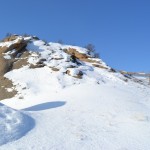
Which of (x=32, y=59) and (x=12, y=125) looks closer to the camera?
(x=12, y=125)

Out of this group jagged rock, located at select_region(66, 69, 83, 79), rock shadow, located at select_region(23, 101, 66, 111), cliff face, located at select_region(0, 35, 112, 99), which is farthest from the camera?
cliff face, located at select_region(0, 35, 112, 99)

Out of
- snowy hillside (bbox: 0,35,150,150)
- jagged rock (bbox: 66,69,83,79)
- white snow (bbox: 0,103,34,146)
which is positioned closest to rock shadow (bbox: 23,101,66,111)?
snowy hillside (bbox: 0,35,150,150)

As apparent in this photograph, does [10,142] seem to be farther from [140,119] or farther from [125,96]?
[125,96]

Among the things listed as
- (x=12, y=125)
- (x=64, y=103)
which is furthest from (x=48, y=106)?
(x=12, y=125)

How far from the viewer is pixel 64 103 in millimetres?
17094

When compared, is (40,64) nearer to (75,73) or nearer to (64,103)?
(75,73)

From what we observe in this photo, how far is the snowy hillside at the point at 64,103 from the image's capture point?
33.6 feet

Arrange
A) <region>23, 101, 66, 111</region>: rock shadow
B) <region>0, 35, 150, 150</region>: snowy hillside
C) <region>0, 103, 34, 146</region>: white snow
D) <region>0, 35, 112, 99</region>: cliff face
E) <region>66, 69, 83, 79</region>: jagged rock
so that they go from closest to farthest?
<region>0, 103, 34, 146</region>: white snow, <region>0, 35, 150, 150</region>: snowy hillside, <region>23, 101, 66, 111</region>: rock shadow, <region>66, 69, 83, 79</region>: jagged rock, <region>0, 35, 112, 99</region>: cliff face

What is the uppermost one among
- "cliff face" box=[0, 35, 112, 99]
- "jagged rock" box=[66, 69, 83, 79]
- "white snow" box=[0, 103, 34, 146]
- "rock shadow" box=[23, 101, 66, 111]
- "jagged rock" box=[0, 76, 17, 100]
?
"cliff face" box=[0, 35, 112, 99]

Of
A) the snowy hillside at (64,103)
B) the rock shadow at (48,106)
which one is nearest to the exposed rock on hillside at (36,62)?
the snowy hillside at (64,103)

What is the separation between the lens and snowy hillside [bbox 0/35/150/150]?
10.2 metres

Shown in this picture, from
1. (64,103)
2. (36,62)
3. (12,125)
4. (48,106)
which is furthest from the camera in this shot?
(36,62)

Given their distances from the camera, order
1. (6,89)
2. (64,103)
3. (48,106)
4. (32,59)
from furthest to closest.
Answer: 1. (32,59)
2. (6,89)
3. (64,103)
4. (48,106)

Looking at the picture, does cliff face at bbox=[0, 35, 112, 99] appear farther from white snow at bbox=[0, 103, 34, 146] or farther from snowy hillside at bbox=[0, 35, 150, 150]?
white snow at bbox=[0, 103, 34, 146]
